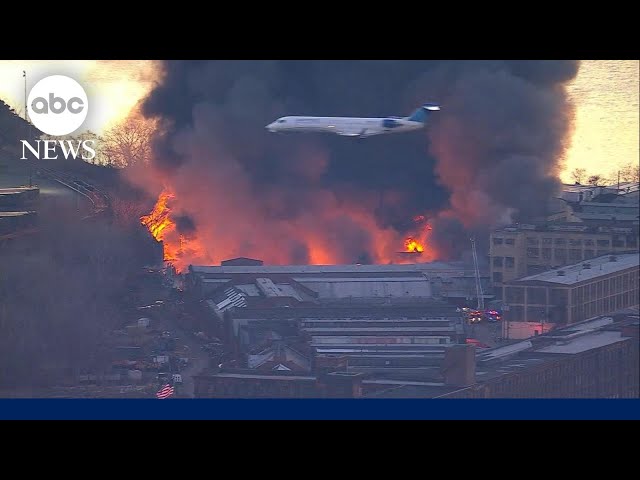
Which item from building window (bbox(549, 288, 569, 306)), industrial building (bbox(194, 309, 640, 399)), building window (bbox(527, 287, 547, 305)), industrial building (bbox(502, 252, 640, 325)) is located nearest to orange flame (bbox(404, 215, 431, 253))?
industrial building (bbox(502, 252, 640, 325))

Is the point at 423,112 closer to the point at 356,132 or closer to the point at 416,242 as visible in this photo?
the point at 356,132

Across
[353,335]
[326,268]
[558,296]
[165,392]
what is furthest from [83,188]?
[558,296]

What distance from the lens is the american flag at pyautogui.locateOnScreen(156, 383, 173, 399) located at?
31.8ft

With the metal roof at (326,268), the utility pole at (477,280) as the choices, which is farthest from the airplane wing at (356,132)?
the utility pole at (477,280)

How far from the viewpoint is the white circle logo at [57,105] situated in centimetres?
944

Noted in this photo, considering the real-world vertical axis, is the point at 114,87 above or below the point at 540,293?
above

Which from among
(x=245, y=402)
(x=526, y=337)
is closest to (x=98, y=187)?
(x=245, y=402)

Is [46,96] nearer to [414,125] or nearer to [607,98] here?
[414,125]

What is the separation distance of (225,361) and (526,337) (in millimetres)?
2340

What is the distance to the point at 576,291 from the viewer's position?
9953mm

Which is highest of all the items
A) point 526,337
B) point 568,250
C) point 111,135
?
point 111,135

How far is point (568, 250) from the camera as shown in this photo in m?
9.98
